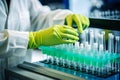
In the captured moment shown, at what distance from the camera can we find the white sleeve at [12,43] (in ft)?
3.61

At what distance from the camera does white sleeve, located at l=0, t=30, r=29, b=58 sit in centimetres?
110

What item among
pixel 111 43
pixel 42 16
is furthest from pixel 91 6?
pixel 111 43

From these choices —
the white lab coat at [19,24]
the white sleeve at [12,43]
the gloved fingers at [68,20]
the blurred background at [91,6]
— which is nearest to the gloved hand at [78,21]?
the gloved fingers at [68,20]

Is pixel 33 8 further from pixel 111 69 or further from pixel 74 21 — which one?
pixel 111 69

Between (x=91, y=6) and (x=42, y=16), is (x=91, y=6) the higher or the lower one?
the higher one

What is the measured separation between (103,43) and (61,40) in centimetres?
26

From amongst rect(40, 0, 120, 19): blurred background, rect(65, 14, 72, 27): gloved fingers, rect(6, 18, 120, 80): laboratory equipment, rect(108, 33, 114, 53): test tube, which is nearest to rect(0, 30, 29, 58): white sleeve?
rect(6, 18, 120, 80): laboratory equipment

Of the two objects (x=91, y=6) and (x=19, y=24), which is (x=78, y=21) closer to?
(x=19, y=24)

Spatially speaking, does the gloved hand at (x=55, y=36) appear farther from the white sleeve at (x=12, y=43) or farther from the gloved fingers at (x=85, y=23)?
the gloved fingers at (x=85, y=23)

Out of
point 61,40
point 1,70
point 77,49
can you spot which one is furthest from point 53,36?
point 1,70

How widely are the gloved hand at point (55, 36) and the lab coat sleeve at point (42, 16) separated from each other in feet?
1.11

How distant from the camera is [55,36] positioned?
1.11m

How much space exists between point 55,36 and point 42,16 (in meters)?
0.50

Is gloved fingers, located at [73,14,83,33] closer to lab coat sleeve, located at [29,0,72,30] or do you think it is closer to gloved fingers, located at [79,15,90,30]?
gloved fingers, located at [79,15,90,30]
